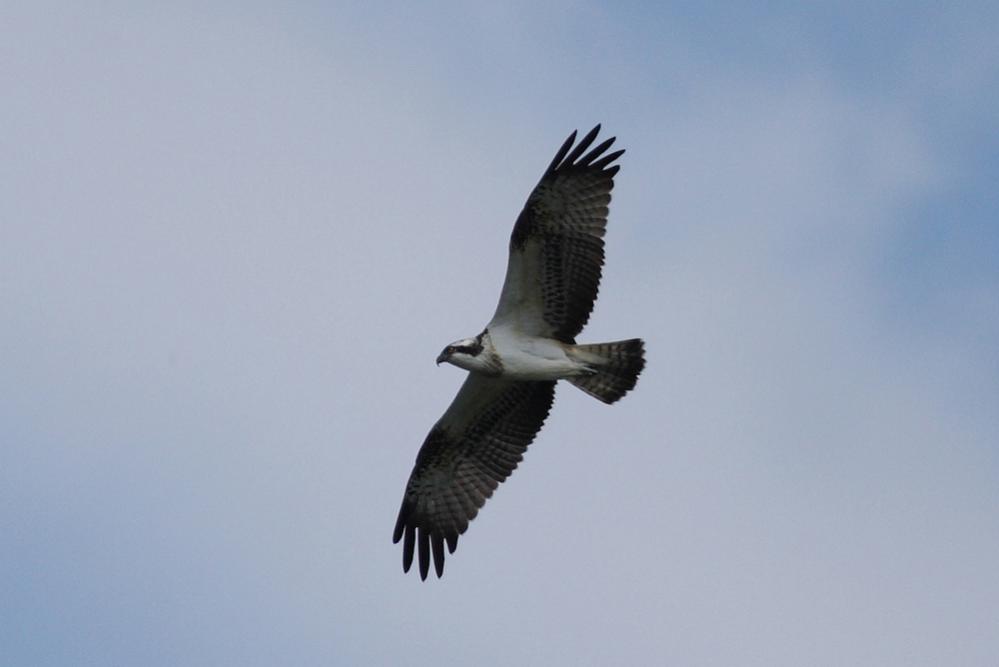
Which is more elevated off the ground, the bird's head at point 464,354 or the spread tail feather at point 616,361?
the spread tail feather at point 616,361

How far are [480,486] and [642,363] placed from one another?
2.21 meters

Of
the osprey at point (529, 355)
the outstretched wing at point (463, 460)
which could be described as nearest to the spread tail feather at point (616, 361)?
the osprey at point (529, 355)

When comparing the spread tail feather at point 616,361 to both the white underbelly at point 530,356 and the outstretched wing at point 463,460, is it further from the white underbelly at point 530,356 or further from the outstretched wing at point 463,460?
the outstretched wing at point 463,460

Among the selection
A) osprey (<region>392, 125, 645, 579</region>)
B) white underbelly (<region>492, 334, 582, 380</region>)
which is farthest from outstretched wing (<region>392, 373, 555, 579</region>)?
white underbelly (<region>492, 334, 582, 380</region>)

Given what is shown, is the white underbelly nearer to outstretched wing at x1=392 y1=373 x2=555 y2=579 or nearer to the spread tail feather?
the spread tail feather

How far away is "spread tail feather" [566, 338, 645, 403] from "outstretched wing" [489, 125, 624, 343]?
0.47 meters

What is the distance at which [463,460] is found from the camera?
17.4 metres

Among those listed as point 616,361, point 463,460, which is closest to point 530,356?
point 616,361

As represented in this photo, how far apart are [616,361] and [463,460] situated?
2.01 m

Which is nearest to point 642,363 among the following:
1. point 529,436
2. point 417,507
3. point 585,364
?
point 585,364

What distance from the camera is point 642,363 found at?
643 inches

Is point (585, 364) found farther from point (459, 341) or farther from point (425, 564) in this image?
point (425, 564)

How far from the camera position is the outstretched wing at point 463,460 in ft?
56.1

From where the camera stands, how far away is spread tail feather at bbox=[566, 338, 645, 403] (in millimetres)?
16344
